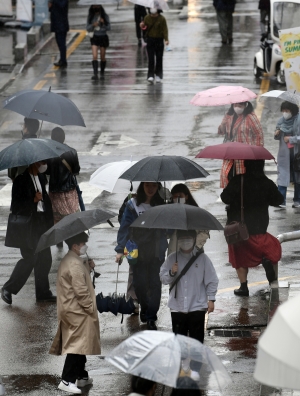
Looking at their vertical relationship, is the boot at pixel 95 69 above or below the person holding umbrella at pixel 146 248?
below

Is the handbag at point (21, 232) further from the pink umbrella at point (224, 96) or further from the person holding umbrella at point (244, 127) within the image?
the pink umbrella at point (224, 96)

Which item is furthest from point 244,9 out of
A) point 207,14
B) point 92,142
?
point 92,142

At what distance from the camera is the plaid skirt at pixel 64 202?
1199cm

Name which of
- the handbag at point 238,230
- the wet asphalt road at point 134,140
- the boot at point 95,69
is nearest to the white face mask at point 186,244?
the wet asphalt road at point 134,140

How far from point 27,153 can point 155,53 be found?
14776 millimetres

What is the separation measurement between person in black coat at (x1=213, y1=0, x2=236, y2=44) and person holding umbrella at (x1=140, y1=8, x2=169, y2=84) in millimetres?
4915

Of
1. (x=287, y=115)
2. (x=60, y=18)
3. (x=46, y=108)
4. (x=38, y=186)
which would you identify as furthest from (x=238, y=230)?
(x=60, y=18)

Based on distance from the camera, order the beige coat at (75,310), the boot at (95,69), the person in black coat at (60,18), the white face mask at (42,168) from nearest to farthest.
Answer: the beige coat at (75,310)
the white face mask at (42,168)
the boot at (95,69)
the person in black coat at (60,18)

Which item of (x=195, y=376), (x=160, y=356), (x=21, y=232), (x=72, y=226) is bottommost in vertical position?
(x=21, y=232)

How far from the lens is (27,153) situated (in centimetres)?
1038

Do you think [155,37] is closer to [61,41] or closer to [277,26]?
[277,26]

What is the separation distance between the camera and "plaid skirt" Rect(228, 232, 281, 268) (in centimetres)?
1065

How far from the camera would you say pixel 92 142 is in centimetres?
1966

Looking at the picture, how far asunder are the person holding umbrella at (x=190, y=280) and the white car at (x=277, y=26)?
15.9m
